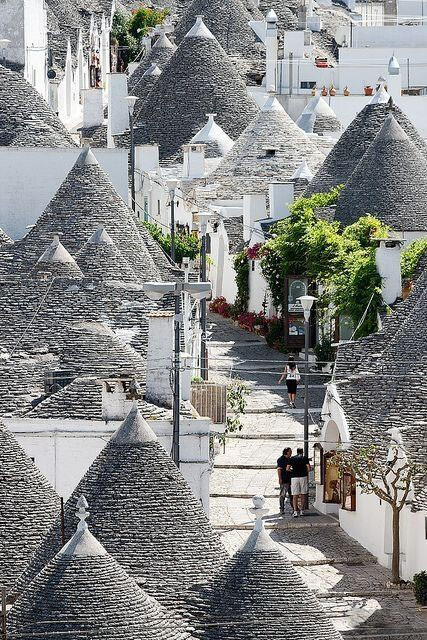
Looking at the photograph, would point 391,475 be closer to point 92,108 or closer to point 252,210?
point 252,210

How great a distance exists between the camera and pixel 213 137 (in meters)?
90.6

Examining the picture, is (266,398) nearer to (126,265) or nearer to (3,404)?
(126,265)

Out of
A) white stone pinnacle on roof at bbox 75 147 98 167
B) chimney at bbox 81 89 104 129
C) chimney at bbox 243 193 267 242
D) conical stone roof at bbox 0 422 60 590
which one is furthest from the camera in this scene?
chimney at bbox 81 89 104 129

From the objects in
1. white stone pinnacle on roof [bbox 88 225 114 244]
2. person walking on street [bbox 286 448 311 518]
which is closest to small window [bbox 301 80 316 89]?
white stone pinnacle on roof [bbox 88 225 114 244]

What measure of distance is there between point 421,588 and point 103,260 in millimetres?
15706

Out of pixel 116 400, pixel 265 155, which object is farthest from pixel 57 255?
pixel 265 155

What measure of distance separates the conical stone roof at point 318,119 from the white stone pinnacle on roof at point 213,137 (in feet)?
7.81

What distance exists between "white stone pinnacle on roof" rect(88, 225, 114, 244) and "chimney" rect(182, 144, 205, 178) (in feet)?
76.5

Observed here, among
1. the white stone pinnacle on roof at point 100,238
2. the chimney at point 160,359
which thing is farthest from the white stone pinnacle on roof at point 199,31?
the chimney at point 160,359

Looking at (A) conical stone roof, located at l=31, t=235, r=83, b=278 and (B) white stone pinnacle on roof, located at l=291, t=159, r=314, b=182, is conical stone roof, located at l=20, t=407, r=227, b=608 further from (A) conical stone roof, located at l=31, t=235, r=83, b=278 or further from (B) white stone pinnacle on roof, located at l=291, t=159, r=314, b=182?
(B) white stone pinnacle on roof, located at l=291, t=159, r=314, b=182

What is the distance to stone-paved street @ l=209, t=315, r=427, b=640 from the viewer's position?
154ft

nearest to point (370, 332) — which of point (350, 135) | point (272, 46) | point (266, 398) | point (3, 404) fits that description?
point (266, 398)

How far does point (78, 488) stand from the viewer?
4044 centimetres

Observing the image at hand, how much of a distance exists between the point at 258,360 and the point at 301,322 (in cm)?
231
